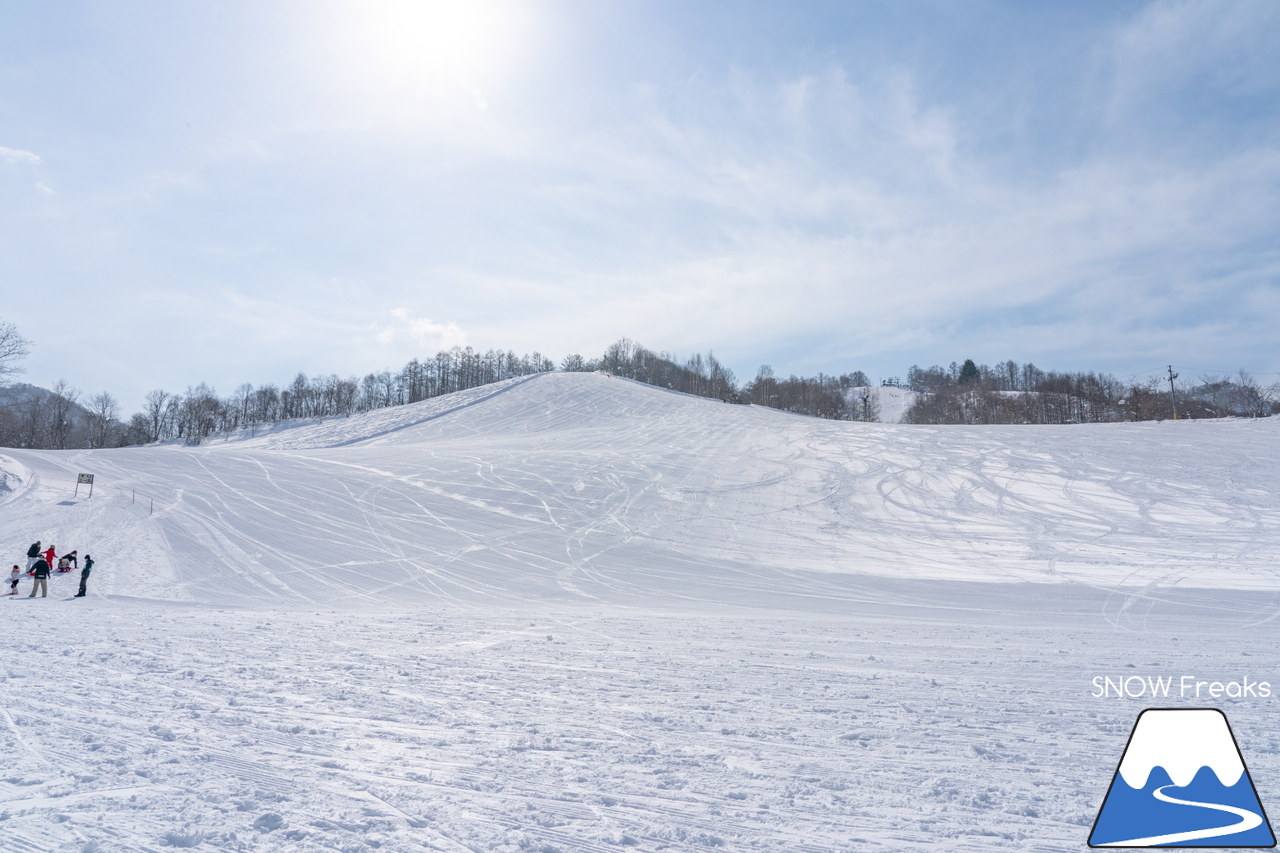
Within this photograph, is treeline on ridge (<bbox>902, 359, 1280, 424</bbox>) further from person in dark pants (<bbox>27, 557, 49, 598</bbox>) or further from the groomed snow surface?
person in dark pants (<bbox>27, 557, 49, 598</bbox>)

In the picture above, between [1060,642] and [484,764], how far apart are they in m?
8.48

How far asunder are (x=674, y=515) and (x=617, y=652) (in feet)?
48.9

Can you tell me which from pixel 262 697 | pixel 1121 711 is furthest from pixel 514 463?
pixel 1121 711

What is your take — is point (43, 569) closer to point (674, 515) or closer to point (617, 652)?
point (617, 652)

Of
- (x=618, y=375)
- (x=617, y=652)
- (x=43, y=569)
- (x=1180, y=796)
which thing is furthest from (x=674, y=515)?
(x=618, y=375)

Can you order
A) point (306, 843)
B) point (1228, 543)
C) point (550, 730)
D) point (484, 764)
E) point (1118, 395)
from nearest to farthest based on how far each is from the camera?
point (306, 843)
point (484, 764)
point (550, 730)
point (1228, 543)
point (1118, 395)

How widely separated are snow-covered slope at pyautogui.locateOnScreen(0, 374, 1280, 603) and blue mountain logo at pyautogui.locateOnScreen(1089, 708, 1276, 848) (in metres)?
10.4

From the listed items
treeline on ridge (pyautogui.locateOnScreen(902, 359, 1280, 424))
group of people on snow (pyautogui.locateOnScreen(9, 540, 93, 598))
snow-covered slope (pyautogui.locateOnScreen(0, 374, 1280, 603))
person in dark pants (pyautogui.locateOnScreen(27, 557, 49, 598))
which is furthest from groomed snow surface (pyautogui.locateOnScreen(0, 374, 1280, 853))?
treeline on ridge (pyautogui.locateOnScreen(902, 359, 1280, 424))

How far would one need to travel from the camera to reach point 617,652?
7.63m

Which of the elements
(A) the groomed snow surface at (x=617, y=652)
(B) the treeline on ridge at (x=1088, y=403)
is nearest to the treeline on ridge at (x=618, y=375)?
(B) the treeline on ridge at (x=1088, y=403)

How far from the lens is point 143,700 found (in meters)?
5.41

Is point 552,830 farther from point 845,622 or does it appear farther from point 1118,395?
point 1118,395

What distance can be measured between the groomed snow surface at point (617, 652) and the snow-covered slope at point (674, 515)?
188 mm

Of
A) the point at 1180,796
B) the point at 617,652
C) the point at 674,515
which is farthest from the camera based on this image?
the point at 674,515
